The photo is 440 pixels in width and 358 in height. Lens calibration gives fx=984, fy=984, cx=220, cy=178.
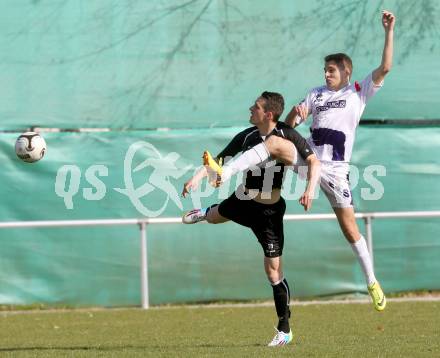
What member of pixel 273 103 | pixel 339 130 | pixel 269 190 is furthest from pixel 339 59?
pixel 269 190

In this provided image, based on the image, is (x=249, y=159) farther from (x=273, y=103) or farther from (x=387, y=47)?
(x=387, y=47)

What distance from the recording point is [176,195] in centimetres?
1131

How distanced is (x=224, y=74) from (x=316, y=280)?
8.54ft

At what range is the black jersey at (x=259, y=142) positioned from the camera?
25.1 feet

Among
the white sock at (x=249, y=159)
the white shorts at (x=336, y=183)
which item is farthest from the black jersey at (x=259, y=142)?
the white shorts at (x=336, y=183)

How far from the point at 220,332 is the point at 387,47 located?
9.68 ft

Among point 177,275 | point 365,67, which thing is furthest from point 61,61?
point 365,67

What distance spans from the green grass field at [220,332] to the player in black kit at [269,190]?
48cm

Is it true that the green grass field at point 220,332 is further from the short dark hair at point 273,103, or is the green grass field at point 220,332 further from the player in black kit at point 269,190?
the short dark hair at point 273,103

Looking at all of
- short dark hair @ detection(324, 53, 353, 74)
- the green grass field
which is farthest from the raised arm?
the green grass field

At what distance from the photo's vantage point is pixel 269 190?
7758mm

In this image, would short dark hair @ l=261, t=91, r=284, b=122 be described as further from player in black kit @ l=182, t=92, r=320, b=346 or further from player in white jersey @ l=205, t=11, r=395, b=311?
player in white jersey @ l=205, t=11, r=395, b=311

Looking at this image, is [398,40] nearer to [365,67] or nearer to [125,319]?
[365,67]

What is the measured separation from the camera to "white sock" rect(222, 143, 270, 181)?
7.42 meters
